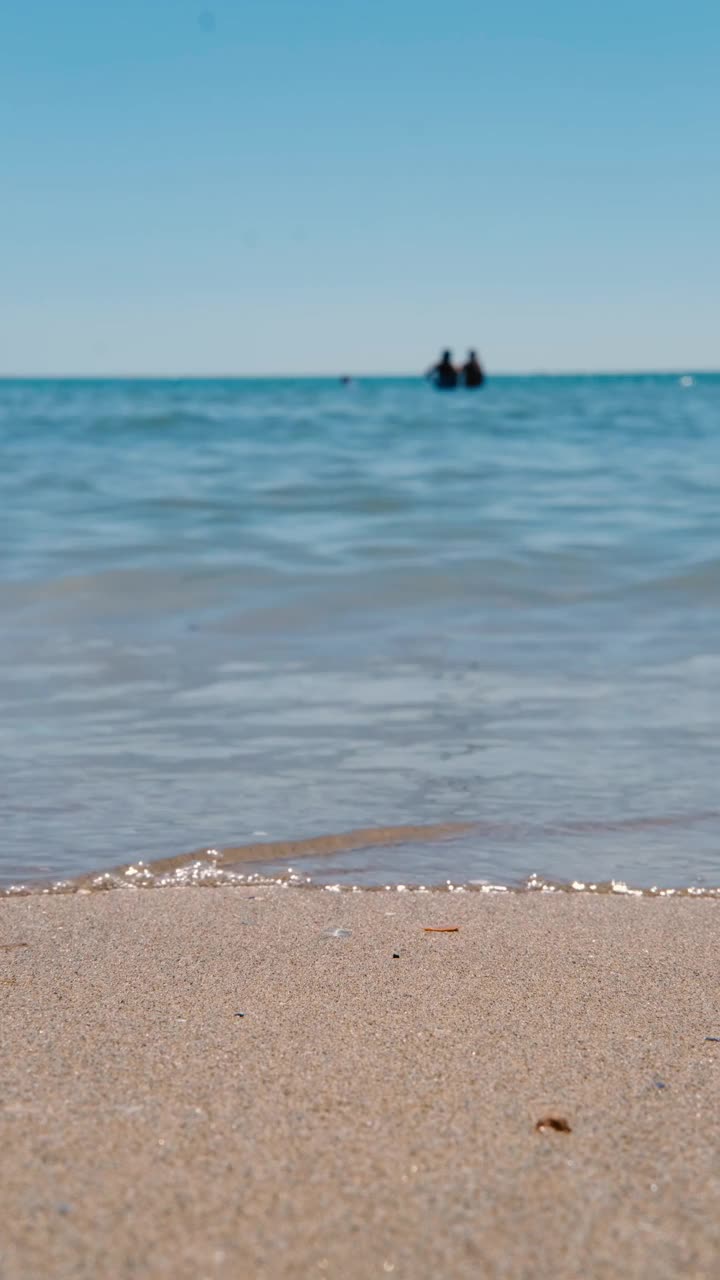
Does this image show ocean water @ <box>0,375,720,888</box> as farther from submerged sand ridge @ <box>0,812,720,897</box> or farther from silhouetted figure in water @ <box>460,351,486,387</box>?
silhouetted figure in water @ <box>460,351,486,387</box>

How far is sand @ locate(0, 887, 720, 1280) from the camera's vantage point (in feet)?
5.77

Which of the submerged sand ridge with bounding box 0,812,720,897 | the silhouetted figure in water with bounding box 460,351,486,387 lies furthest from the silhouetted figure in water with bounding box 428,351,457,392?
the submerged sand ridge with bounding box 0,812,720,897

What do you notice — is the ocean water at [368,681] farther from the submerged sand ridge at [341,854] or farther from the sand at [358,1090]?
the sand at [358,1090]

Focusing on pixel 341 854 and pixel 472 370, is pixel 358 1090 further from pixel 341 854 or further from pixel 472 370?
pixel 472 370

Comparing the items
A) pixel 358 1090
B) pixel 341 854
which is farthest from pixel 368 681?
pixel 358 1090

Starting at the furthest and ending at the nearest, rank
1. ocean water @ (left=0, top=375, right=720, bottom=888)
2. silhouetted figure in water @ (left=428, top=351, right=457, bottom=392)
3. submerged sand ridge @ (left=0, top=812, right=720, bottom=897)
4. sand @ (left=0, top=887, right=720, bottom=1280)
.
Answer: silhouetted figure in water @ (left=428, top=351, right=457, bottom=392) → ocean water @ (left=0, top=375, right=720, bottom=888) → submerged sand ridge @ (left=0, top=812, right=720, bottom=897) → sand @ (left=0, top=887, right=720, bottom=1280)

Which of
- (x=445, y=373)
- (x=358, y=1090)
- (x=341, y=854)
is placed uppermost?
(x=445, y=373)

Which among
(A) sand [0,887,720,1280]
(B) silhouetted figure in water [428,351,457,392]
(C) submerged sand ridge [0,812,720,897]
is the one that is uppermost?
(B) silhouetted figure in water [428,351,457,392]

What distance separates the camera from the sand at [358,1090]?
69.2 inches

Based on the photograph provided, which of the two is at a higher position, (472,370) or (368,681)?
(472,370)

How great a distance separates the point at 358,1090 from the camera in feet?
→ 7.27

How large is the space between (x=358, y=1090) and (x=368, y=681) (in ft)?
12.6

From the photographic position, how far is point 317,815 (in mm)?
4156

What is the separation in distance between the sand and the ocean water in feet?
1.79
